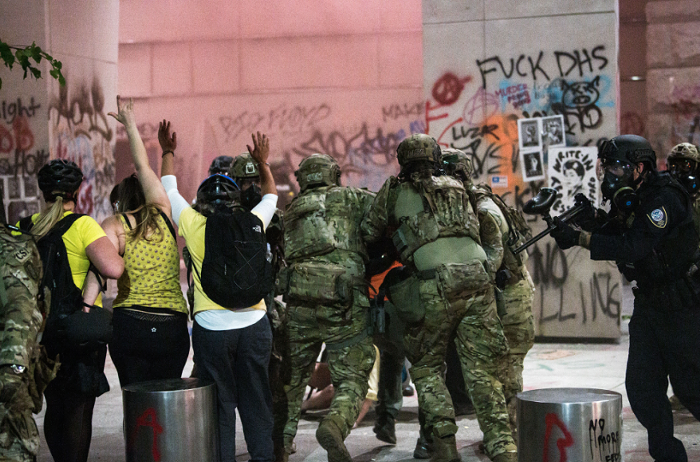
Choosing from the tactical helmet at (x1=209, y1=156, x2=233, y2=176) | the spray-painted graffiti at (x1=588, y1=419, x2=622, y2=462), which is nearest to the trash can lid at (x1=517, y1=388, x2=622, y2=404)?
the spray-painted graffiti at (x1=588, y1=419, x2=622, y2=462)

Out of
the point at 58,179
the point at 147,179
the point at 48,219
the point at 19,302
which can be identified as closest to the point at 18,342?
the point at 19,302

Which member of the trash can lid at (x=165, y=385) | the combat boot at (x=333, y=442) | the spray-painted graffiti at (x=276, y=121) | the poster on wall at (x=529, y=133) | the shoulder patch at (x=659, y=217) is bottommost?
the combat boot at (x=333, y=442)

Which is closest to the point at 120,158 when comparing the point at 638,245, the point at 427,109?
the point at 427,109

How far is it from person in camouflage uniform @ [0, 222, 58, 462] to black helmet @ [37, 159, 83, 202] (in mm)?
665

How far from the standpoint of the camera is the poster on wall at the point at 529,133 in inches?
386

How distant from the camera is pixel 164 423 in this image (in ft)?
14.7

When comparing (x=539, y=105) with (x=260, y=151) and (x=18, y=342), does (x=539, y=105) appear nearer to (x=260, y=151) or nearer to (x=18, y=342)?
(x=260, y=151)

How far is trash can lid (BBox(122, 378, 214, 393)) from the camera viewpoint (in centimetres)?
452

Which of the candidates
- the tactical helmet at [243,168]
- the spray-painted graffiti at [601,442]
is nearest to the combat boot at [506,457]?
the spray-painted graffiti at [601,442]

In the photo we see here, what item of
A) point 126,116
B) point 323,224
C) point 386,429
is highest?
point 126,116

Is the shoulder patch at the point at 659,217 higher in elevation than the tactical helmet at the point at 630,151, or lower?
lower

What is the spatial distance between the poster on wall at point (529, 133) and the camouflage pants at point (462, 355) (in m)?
4.89

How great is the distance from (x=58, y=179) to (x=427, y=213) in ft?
7.10

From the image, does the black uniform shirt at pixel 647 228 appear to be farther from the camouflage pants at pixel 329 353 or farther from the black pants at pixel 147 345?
the black pants at pixel 147 345
